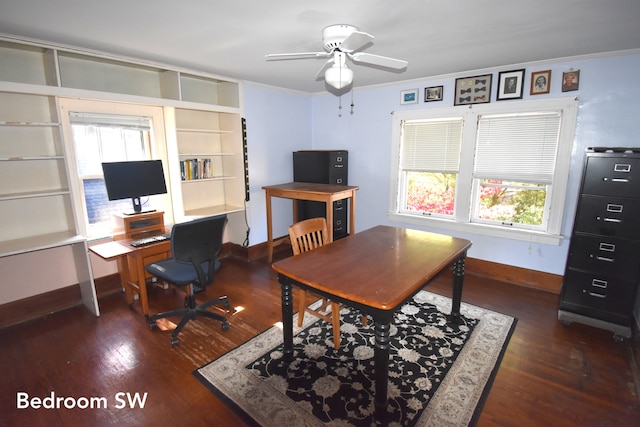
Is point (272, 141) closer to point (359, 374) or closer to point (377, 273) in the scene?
point (377, 273)

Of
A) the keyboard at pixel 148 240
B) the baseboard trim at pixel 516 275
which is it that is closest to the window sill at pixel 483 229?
the baseboard trim at pixel 516 275

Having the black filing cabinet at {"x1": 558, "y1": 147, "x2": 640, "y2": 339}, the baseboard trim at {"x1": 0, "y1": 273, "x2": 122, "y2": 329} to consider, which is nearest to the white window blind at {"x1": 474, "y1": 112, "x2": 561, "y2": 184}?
the black filing cabinet at {"x1": 558, "y1": 147, "x2": 640, "y2": 339}

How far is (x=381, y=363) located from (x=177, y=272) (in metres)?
1.67

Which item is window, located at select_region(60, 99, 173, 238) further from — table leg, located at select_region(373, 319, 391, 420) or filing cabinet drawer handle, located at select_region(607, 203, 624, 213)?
filing cabinet drawer handle, located at select_region(607, 203, 624, 213)

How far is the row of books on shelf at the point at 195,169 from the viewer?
3535mm

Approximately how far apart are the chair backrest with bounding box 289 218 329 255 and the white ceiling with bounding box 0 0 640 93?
1.36 metres

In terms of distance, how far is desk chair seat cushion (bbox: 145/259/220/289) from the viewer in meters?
2.37

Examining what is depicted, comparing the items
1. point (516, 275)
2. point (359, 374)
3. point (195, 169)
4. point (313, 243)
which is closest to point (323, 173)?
point (195, 169)

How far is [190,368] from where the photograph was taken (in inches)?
83.3

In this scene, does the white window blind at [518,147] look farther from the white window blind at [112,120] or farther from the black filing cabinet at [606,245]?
the white window blind at [112,120]

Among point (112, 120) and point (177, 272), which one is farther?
point (112, 120)

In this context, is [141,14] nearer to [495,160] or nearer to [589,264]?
[495,160]

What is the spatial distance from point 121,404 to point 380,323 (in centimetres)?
159

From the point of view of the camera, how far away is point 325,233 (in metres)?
2.56
